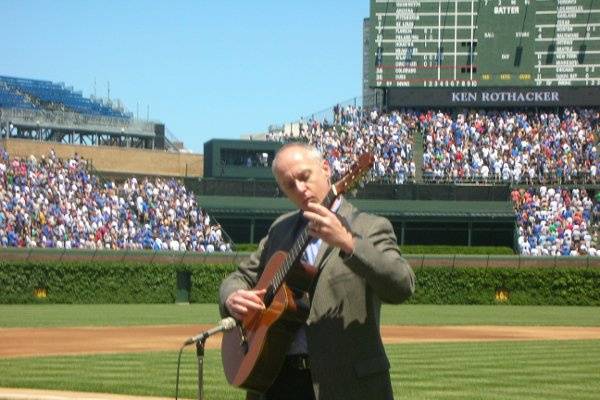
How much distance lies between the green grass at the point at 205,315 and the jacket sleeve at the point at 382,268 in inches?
863

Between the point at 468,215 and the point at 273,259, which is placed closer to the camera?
the point at 273,259

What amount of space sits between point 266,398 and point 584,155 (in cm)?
4856

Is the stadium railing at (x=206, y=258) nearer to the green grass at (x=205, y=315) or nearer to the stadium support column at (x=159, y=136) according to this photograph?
the green grass at (x=205, y=315)

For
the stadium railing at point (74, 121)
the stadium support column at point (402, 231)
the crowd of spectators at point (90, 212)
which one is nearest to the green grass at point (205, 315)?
the crowd of spectators at point (90, 212)

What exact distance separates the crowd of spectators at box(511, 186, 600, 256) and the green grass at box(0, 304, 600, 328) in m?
8.93

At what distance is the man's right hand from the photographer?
569 centimetres

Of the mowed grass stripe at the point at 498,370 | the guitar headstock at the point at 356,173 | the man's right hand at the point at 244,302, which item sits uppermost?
the guitar headstock at the point at 356,173

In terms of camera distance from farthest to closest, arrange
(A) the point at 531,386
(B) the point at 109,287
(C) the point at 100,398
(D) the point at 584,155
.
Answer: (D) the point at 584,155 → (B) the point at 109,287 → (A) the point at 531,386 → (C) the point at 100,398

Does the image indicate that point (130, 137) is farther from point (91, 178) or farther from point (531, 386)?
point (531, 386)

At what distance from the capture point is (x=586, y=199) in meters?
50.0

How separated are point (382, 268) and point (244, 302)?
0.80 meters

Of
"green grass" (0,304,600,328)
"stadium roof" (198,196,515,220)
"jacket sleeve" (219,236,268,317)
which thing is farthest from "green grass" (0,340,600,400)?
"stadium roof" (198,196,515,220)

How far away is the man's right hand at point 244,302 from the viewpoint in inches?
224

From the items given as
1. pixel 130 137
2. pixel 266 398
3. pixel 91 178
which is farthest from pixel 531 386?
pixel 130 137
